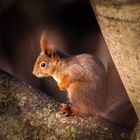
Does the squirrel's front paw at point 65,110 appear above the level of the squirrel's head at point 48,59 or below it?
above

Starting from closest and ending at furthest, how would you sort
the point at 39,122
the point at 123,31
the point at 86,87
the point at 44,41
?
the point at 123,31
the point at 39,122
the point at 86,87
the point at 44,41

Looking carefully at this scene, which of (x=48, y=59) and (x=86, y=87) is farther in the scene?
(x=48, y=59)

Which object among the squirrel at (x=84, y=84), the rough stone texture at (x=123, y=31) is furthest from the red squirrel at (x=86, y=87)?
the rough stone texture at (x=123, y=31)

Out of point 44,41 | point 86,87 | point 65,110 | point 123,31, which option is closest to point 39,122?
point 65,110

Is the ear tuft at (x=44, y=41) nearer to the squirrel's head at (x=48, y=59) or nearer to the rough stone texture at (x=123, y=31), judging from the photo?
the squirrel's head at (x=48, y=59)

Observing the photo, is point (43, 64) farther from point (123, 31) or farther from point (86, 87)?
point (123, 31)
